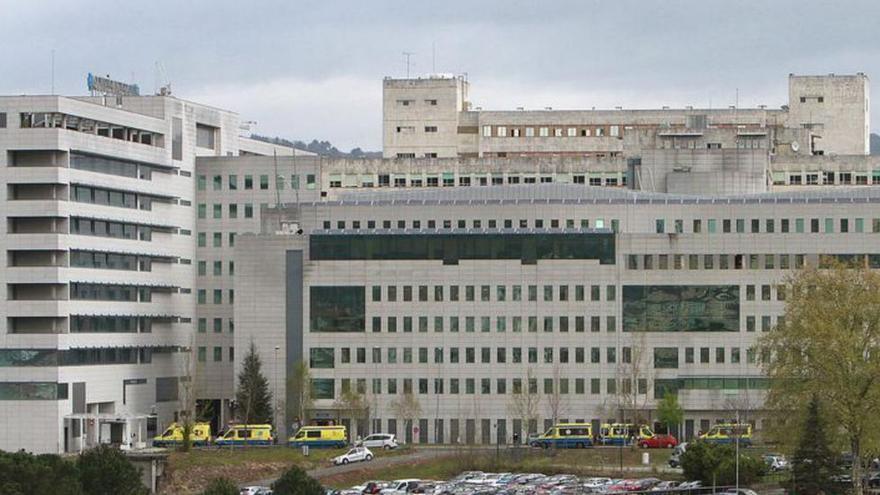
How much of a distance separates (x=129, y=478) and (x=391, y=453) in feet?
129

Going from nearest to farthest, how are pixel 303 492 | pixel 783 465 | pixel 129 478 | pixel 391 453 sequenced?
pixel 303 492 → pixel 129 478 → pixel 783 465 → pixel 391 453

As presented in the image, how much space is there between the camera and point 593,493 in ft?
525

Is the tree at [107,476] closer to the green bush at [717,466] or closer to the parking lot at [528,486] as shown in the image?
the parking lot at [528,486]

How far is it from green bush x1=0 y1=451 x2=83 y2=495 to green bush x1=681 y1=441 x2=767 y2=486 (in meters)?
44.0

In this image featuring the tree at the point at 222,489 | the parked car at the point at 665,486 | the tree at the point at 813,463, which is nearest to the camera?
the tree at the point at 222,489

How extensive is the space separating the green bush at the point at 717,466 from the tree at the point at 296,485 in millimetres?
29911

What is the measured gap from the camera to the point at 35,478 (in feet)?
490

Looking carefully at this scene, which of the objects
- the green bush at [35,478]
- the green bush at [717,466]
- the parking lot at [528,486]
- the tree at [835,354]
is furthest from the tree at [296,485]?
the tree at [835,354]

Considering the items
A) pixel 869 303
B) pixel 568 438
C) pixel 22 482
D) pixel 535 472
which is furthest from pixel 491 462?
pixel 22 482

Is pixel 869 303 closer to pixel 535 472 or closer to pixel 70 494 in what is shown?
pixel 535 472

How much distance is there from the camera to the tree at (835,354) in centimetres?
16225

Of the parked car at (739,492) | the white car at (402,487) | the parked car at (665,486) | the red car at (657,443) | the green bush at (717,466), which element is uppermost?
the green bush at (717,466)

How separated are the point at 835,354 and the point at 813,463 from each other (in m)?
13.6

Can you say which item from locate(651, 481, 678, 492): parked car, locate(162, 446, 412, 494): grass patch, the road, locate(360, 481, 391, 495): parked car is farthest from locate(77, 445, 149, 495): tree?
locate(651, 481, 678, 492): parked car
